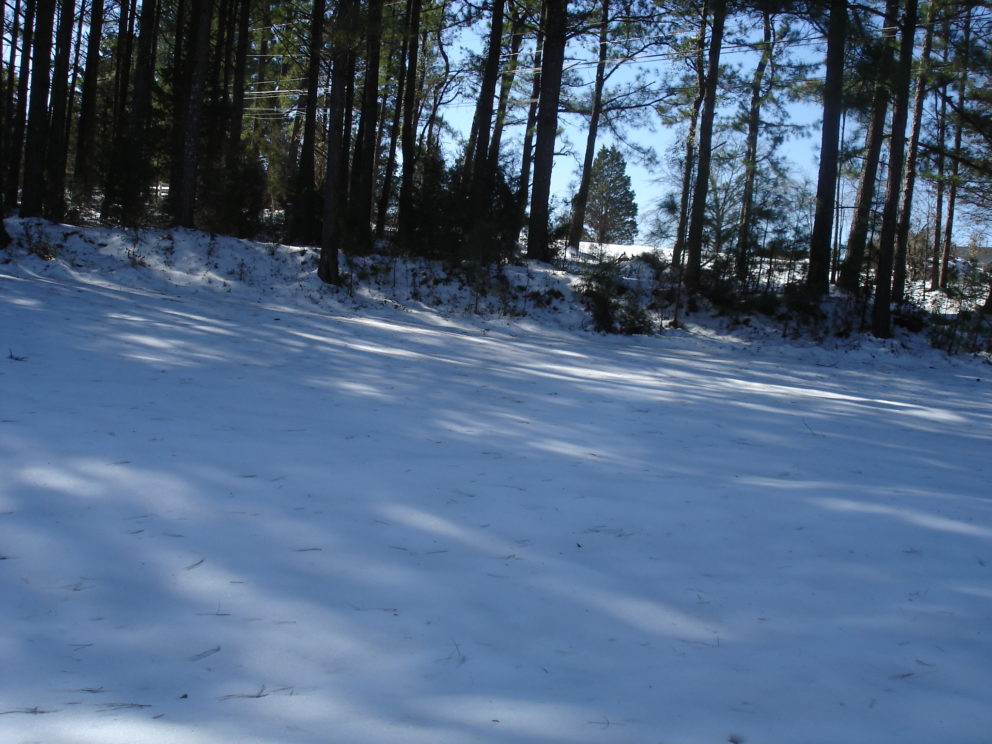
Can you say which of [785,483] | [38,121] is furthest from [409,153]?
[785,483]

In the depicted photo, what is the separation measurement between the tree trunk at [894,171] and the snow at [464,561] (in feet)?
22.0

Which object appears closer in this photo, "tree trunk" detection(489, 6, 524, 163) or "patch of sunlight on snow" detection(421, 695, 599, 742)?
"patch of sunlight on snow" detection(421, 695, 599, 742)

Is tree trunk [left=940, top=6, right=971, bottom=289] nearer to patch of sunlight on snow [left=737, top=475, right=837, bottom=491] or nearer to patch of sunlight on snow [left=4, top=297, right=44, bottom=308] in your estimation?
patch of sunlight on snow [left=737, top=475, right=837, bottom=491]

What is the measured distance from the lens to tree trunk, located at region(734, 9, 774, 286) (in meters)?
14.0

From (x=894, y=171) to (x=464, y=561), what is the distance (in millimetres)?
12324

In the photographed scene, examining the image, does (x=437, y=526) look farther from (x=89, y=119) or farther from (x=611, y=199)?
(x=611, y=199)

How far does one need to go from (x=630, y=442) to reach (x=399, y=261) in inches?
432

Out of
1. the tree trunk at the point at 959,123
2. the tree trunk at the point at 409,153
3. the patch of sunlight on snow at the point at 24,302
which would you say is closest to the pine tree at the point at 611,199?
the tree trunk at the point at 959,123

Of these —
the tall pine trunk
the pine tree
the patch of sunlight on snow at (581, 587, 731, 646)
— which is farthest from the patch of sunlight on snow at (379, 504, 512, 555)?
the pine tree

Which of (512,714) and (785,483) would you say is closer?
(512,714)

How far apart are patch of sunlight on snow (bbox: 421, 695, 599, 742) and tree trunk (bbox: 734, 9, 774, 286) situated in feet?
38.4

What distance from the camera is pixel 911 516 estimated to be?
3.58 meters

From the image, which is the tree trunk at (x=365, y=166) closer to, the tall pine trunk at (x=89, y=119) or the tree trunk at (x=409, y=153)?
the tree trunk at (x=409, y=153)

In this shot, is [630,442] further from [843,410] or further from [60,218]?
[60,218]
